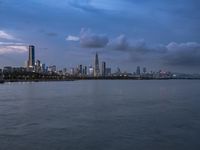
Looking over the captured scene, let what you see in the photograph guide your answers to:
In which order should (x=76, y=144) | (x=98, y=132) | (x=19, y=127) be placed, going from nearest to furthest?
(x=76, y=144), (x=98, y=132), (x=19, y=127)

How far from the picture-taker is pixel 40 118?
95.6 feet

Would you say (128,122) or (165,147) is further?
(128,122)

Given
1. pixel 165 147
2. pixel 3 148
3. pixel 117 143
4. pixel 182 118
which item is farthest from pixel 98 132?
pixel 182 118

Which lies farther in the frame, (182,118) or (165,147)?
(182,118)

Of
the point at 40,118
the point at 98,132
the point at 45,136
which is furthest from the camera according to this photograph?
the point at 40,118

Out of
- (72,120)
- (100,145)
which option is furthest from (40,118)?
(100,145)

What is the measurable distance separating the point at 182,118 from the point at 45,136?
515 inches

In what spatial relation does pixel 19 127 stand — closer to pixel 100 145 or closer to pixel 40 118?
pixel 40 118

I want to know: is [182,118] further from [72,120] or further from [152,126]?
[72,120]

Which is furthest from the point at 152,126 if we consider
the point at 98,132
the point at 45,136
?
the point at 45,136

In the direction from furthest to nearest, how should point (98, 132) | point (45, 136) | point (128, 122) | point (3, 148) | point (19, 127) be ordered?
point (128, 122)
point (19, 127)
point (98, 132)
point (45, 136)
point (3, 148)

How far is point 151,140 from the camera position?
1997 centimetres

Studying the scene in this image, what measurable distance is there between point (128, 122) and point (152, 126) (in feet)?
7.58

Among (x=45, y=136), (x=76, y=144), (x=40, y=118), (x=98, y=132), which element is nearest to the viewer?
(x=76, y=144)
